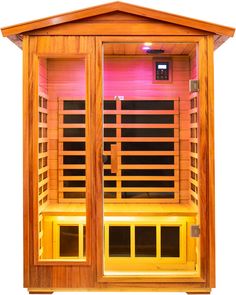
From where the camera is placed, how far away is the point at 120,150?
6500 millimetres

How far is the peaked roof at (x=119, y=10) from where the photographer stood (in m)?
5.13

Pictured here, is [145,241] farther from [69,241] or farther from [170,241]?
[69,241]

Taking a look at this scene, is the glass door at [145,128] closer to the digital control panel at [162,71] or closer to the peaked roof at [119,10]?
the digital control panel at [162,71]

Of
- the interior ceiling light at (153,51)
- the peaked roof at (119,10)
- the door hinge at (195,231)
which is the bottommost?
the door hinge at (195,231)

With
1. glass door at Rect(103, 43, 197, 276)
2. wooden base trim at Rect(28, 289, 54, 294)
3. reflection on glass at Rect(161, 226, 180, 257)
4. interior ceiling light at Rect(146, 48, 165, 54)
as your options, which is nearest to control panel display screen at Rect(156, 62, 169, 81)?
glass door at Rect(103, 43, 197, 276)

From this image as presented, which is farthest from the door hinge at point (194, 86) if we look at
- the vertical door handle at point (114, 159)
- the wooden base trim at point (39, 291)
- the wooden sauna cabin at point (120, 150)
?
the wooden base trim at point (39, 291)

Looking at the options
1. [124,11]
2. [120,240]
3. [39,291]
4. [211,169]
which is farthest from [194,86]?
[39,291]

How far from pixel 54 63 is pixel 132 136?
1314 mm

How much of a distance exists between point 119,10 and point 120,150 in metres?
1.90

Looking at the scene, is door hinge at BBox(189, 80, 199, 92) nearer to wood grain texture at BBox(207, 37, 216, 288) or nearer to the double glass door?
wood grain texture at BBox(207, 37, 216, 288)

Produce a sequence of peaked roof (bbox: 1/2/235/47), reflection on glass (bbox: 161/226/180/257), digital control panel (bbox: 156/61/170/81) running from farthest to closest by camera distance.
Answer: digital control panel (bbox: 156/61/170/81) < reflection on glass (bbox: 161/226/180/257) < peaked roof (bbox: 1/2/235/47)

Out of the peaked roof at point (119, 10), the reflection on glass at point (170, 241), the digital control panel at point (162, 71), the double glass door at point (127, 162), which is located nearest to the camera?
the peaked roof at point (119, 10)

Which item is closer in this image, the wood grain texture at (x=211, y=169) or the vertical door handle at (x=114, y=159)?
the wood grain texture at (x=211, y=169)

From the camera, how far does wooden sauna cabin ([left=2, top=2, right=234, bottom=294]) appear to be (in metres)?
5.19
